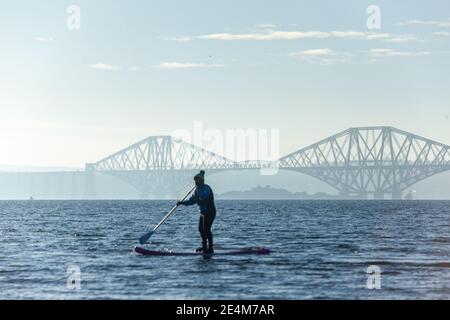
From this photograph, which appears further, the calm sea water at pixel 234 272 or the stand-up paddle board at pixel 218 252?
the stand-up paddle board at pixel 218 252

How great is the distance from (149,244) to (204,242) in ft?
29.5

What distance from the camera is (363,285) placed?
19906 millimetres

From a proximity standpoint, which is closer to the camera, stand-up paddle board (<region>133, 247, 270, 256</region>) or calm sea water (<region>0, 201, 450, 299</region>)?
calm sea water (<region>0, 201, 450, 299</region>)

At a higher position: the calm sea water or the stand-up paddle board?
the stand-up paddle board

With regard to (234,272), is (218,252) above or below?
above

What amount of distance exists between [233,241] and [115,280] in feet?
52.2

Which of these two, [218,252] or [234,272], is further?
[218,252]

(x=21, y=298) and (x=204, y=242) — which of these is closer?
(x=21, y=298)

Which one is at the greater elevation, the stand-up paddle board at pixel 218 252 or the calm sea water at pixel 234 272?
the stand-up paddle board at pixel 218 252
